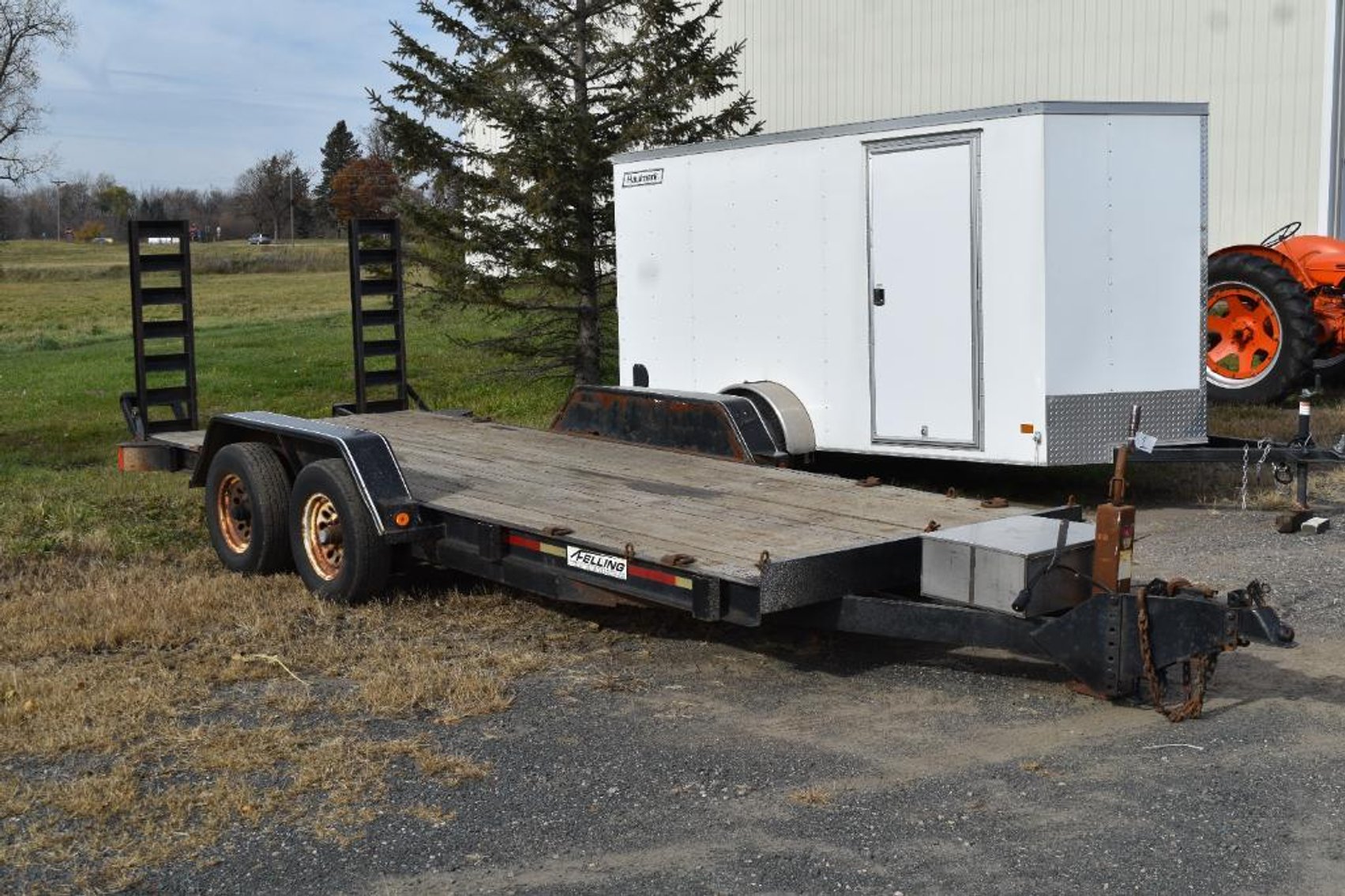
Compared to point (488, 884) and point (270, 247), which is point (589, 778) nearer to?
point (488, 884)

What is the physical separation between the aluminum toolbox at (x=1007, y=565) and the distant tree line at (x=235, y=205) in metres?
69.6

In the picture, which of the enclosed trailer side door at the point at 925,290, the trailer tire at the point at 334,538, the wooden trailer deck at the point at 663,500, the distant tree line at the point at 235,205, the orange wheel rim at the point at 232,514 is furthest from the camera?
the distant tree line at the point at 235,205

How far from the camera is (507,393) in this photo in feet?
59.4

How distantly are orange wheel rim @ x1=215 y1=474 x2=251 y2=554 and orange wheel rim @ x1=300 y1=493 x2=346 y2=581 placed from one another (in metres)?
0.69

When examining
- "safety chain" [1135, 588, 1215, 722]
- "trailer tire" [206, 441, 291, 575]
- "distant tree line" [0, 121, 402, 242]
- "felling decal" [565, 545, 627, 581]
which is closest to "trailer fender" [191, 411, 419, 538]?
"trailer tire" [206, 441, 291, 575]

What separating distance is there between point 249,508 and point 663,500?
2420mm

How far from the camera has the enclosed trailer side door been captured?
929 centimetres

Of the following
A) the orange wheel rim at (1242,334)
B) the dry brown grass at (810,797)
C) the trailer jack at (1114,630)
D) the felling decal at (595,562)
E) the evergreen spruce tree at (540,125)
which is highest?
the evergreen spruce tree at (540,125)

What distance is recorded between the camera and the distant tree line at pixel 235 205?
3819 inches

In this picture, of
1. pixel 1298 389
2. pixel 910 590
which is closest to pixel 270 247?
pixel 1298 389

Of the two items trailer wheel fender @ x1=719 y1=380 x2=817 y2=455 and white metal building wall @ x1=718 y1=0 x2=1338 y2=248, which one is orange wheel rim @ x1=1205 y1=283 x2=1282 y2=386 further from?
trailer wheel fender @ x1=719 y1=380 x2=817 y2=455

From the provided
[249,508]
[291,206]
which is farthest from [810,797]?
[291,206]

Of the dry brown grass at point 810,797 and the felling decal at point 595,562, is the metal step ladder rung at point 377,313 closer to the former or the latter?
the felling decal at point 595,562

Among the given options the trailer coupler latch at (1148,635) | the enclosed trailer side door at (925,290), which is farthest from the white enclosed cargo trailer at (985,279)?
the trailer coupler latch at (1148,635)
